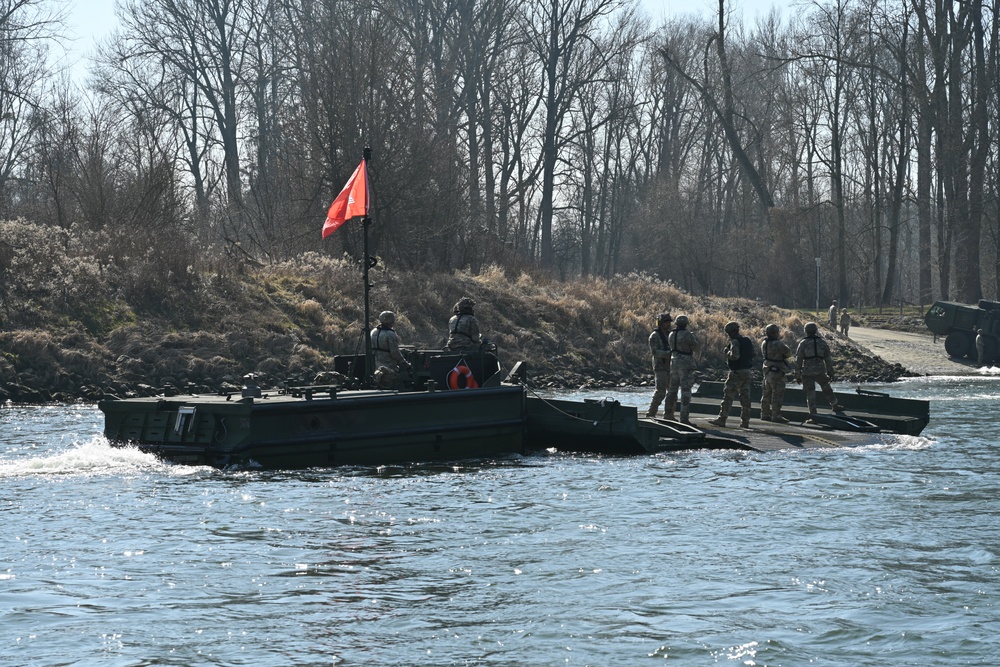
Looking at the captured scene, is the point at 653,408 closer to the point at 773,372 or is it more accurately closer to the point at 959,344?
the point at 773,372

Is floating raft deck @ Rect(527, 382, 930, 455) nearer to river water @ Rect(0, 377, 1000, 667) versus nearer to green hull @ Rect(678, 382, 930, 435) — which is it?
green hull @ Rect(678, 382, 930, 435)

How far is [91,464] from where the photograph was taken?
18.3 meters

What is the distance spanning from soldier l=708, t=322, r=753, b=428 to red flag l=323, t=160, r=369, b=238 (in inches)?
245

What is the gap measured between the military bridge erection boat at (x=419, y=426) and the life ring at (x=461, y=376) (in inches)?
3.0

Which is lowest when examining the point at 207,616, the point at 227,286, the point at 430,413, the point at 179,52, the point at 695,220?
the point at 207,616

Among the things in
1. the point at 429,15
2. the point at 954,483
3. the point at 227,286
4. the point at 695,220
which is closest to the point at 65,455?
the point at 954,483

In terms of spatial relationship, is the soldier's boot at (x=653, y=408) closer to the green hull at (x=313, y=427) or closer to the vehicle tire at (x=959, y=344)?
Result: the green hull at (x=313, y=427)

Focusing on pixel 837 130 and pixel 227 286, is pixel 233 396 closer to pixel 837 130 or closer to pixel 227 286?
pixel 227 286

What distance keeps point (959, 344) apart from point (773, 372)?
80.2 feet

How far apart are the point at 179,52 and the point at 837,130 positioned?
3056cm

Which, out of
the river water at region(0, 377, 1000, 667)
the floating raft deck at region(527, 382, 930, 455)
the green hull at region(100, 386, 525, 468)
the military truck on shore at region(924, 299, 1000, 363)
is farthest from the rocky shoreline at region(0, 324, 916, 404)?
the military truck on shore at region(924, 299, 1000, 363)

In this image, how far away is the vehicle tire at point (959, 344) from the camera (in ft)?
145

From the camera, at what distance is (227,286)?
1432 inches

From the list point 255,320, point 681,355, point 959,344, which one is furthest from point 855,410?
point 959,344
